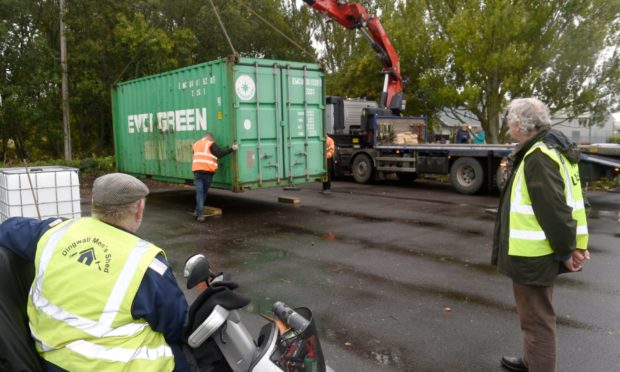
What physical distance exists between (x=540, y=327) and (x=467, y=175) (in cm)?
1030

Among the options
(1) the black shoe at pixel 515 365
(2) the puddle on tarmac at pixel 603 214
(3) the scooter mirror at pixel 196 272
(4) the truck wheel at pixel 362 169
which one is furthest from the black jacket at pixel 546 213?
(4) the truck wheel at pixel 362 169

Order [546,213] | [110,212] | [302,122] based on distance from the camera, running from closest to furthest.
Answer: [110,212] → [546,213] → [302,122]

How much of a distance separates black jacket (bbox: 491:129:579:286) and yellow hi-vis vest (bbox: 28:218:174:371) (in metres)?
2.11

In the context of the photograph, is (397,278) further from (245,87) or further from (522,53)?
(522,53)

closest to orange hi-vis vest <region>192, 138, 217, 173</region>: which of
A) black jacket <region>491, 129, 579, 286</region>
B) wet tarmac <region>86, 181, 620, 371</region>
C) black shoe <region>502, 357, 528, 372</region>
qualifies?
wet tarmac <region>86, 181, 620, 371</region>

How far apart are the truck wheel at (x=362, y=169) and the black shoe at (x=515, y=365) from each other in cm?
1198

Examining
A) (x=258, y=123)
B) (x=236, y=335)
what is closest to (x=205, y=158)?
(x=258, y=123)

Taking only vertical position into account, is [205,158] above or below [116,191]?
below

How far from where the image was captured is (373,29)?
15.9 meters

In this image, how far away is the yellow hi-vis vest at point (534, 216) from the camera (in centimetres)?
302

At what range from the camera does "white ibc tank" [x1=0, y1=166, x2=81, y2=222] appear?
4.86 meters

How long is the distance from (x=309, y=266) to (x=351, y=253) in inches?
32.8

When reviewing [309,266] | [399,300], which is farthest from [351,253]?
[399,300]

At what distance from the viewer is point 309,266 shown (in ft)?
21.0
